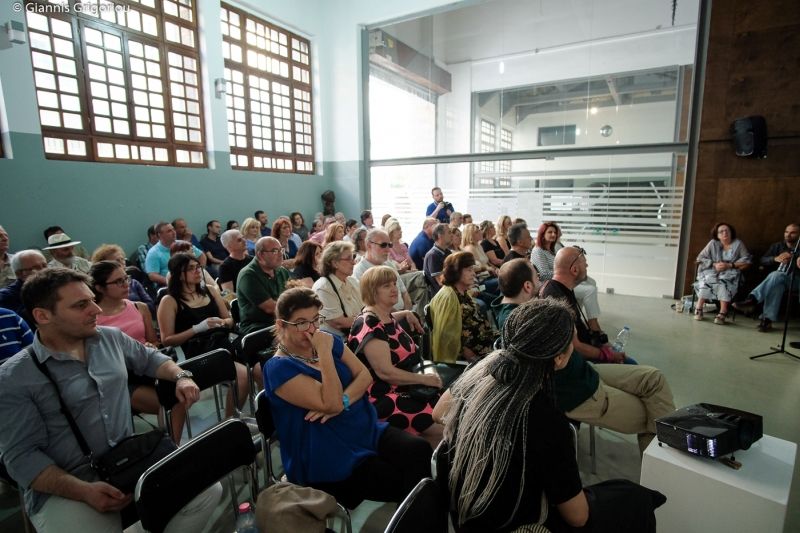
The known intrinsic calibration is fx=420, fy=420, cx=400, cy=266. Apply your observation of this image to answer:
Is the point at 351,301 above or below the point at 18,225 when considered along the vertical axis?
below

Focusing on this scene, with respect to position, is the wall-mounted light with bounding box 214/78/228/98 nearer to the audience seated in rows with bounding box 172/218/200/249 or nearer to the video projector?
the audience seated in rows with bounding box 172/218/200/249

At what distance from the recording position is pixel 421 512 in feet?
3.96

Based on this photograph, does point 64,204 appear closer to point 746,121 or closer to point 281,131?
point 281,131

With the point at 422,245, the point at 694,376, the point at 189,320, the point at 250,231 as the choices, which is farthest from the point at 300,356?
the point at 250,231

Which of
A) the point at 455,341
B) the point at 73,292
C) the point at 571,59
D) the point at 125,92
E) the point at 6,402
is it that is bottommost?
the point at 455,341

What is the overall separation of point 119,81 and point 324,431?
6.70 m

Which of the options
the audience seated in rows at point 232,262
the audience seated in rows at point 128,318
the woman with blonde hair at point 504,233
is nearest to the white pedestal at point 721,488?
the audience seated in rows at point 128,318

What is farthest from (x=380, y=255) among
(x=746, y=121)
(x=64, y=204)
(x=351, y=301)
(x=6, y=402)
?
(x=746, y=121)

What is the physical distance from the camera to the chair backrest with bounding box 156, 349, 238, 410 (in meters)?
2.12

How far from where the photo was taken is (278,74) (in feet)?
28.7

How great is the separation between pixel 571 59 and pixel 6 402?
28.2 ft

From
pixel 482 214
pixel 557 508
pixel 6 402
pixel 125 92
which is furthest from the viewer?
pixel 482 214

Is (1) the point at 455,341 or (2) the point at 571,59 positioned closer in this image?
(1) the point at 455,341

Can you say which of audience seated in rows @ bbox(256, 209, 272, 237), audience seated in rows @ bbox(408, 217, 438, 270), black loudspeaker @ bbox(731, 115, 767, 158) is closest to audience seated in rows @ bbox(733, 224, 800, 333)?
black loudspeaker @ bbox(731, 115, 767, 158)
